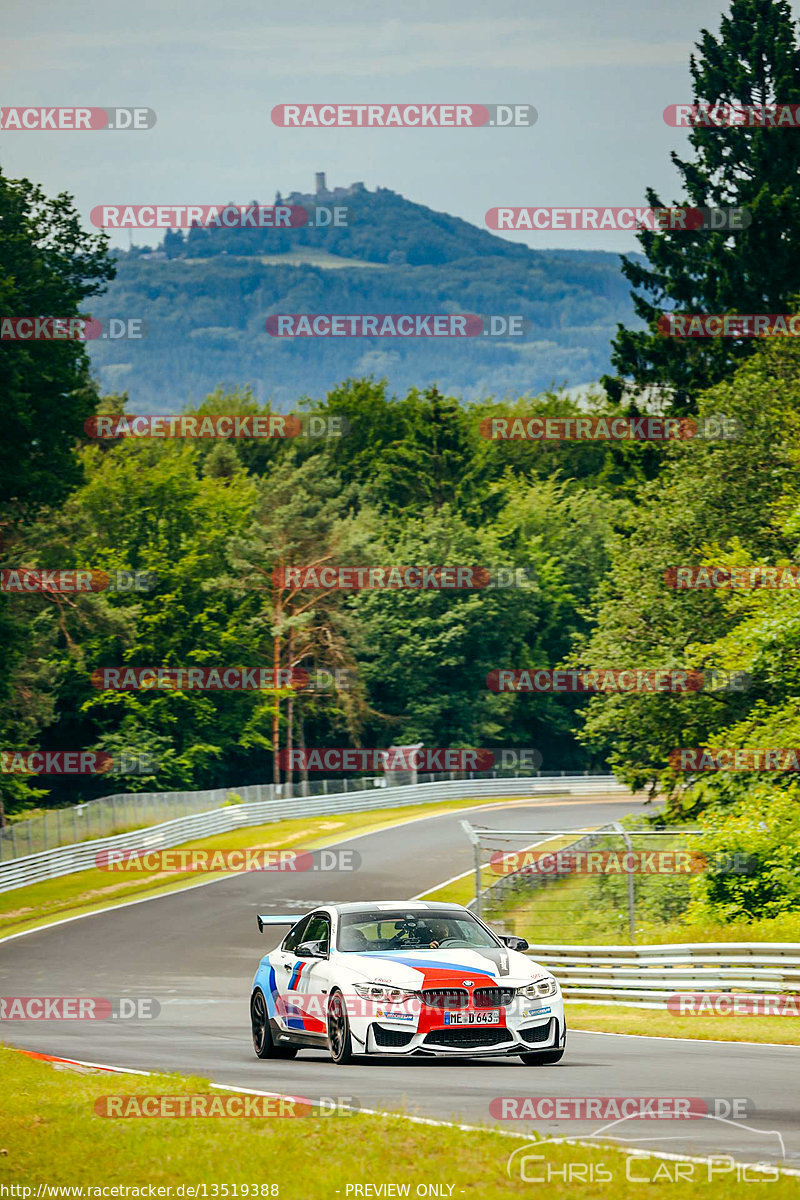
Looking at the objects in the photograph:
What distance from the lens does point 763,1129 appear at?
30.5ft

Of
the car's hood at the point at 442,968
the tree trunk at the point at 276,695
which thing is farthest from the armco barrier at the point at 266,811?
the car's hood at the point at 442,968

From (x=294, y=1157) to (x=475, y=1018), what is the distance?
447cm

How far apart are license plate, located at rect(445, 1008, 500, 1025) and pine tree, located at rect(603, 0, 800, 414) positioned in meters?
40.0

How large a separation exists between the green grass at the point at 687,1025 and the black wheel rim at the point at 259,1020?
16.2 feet

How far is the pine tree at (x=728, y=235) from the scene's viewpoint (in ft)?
168

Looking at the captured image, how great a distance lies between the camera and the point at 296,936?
15.2m

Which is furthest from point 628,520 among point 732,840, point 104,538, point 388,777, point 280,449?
point 280,449

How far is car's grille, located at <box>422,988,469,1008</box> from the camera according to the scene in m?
12.8
